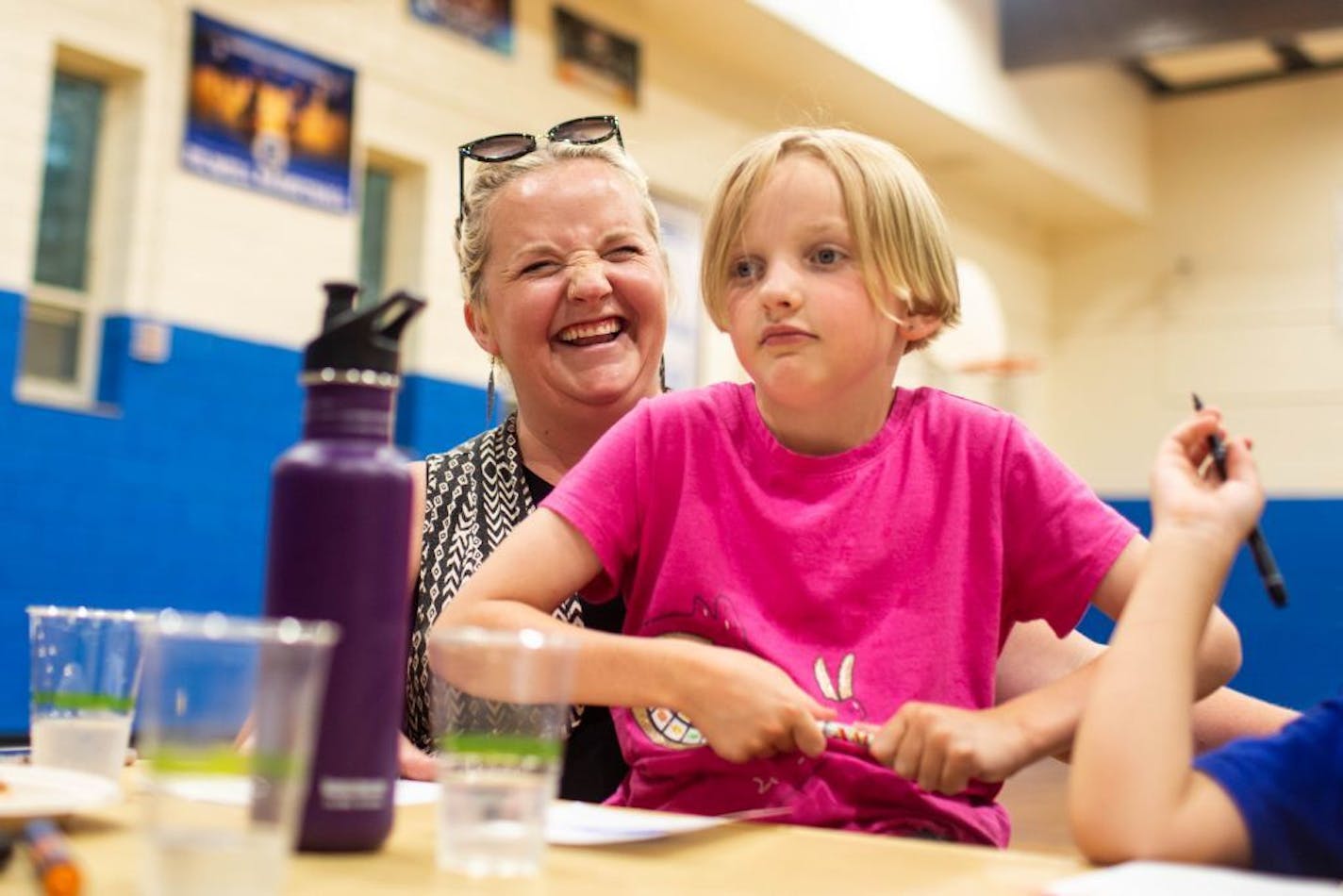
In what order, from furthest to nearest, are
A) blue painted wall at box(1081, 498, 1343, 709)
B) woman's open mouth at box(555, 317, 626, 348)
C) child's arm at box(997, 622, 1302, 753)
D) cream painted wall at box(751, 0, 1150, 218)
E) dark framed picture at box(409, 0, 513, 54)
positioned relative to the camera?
cream painted wall at box(751, 0, 1150, 218) → dark framed picture at box(409, 0, 513, 54) → blue painted wall at box(1081, 498, 1343, 709) → woman's open mouth at box(555, 317, 626, 348) → child's arm at box(997, 622, 1302, 753)

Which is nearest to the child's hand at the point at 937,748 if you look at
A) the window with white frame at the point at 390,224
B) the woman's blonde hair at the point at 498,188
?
the woman's blonde hair at the point at 498,188

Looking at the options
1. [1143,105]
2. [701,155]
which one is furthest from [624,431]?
[1143,105]

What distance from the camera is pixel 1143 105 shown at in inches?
467

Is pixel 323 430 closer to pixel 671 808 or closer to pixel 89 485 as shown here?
pixel 671 808

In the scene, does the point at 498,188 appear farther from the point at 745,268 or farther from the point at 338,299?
the point at 338,299

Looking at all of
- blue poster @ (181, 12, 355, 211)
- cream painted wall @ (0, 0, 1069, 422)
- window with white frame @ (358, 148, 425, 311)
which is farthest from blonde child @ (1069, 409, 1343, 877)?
window with white frame @ (358, 148, 425, 311)

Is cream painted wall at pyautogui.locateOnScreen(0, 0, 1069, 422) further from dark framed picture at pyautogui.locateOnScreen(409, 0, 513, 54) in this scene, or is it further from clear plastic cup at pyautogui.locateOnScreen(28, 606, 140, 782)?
clear plastic cup at pyautogui.locateOnScreen(28, 606, 140, 782)

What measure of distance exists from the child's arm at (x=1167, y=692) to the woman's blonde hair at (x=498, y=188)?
1.20 metres

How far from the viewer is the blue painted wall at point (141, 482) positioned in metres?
5.13

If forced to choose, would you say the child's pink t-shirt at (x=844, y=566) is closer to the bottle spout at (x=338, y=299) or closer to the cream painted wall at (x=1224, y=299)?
the bottle spout at (x=338, y=299)

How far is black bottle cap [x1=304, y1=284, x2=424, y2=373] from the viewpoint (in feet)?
2.74

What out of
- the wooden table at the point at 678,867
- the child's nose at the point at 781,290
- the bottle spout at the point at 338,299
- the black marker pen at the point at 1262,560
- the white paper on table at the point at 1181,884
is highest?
the child's nose at the point at 781,290

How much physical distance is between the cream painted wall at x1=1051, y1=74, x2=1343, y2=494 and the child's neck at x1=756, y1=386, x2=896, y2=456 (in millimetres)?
10234

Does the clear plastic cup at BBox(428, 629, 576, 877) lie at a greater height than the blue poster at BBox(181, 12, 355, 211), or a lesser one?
lesser
